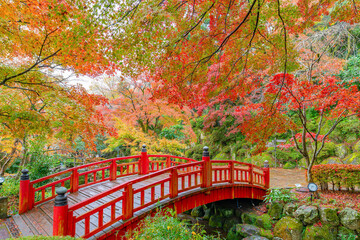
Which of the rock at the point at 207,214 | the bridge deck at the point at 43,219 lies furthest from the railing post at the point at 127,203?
the rock at the point at 207,214

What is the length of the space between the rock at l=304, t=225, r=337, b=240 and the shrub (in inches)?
77.6

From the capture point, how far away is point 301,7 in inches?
155

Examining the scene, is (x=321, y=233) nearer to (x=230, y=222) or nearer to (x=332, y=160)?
(x=230, y=222)

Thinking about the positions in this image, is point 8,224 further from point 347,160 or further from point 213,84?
Result: point 347,160

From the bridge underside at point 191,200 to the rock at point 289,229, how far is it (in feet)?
4.46

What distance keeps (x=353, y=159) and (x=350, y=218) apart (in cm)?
516

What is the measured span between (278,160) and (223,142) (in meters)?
3.90

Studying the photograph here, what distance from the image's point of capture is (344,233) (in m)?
4.49

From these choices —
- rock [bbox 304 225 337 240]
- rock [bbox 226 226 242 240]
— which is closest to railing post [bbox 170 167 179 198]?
rock [bbox 226 226 242 240]

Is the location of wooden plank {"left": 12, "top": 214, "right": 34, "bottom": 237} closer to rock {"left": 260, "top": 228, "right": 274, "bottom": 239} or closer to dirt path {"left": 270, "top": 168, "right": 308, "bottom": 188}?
rock {"left": 260, "top": 228, "right": 274, "bottom": 239}

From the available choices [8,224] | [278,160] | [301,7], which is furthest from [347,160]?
[8,224]

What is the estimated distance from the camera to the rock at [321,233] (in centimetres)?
454

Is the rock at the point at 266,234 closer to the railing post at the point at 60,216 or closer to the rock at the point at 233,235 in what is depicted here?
the rock at the point at 233,235

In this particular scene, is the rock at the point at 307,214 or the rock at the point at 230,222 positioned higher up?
the rock at the point at 307,214
